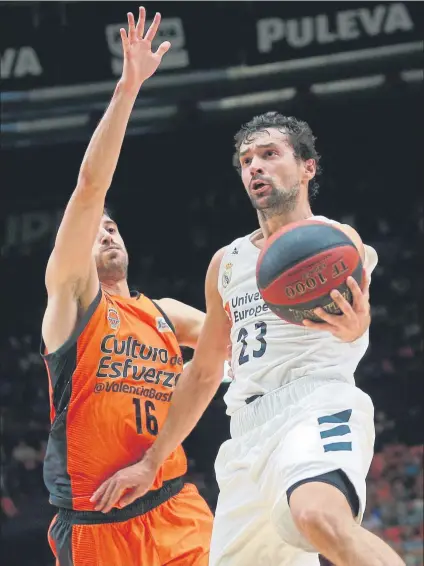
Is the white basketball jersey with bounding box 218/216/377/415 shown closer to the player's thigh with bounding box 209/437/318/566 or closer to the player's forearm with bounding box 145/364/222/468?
the player's thigh with bounding box 209/437/318/566

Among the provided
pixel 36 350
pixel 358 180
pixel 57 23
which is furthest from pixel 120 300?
pixel 358 180

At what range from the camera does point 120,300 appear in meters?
4.18

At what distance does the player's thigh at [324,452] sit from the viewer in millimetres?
2812

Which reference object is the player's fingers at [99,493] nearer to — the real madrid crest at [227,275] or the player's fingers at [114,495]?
the player's fingers at [114,495]

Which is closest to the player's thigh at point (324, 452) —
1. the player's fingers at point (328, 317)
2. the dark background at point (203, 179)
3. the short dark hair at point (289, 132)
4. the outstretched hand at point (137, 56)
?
the player's fingers at point (328, 317)

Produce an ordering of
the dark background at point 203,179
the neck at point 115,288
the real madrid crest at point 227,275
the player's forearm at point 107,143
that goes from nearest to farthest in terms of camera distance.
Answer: the player's forearm at point 107,143 < the real madrid crest at point 227,275 < the neck at point 115,288 < the dark background at point 203,179

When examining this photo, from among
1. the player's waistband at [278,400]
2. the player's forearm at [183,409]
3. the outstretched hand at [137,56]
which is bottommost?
the player's forearm at [183,409]

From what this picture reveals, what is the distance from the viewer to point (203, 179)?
1161 centimetres

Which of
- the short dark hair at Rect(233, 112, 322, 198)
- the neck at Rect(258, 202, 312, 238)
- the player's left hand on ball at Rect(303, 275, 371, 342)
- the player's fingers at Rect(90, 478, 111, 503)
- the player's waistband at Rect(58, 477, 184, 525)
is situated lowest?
the player's waistband at Rect(58, 477, 184, 525)

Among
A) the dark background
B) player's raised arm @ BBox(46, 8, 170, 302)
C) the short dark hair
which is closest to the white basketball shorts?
player's raised arm @ BBox(46, 8, 170, 302)

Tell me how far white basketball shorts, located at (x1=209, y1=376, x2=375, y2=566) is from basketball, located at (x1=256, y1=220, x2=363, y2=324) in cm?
31

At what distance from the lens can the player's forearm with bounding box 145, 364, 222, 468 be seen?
3.69 m

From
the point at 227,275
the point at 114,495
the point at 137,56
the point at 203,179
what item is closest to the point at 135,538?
the point at 114,495

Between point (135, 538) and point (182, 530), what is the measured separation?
0.21 metres
